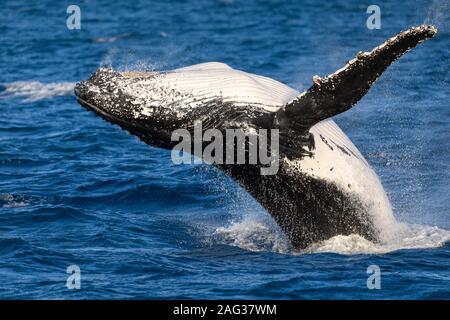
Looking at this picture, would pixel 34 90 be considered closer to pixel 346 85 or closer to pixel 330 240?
pixel 330 240

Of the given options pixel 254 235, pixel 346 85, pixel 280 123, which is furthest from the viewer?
pixel 254 235

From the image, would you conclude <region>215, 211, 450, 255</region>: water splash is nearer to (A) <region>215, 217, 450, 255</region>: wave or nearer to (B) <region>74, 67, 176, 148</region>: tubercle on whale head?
(A) <region>215, 217, 450, 255</region>: wave

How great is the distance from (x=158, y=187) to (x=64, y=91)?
11347 mm

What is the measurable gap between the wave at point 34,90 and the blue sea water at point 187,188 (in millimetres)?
62

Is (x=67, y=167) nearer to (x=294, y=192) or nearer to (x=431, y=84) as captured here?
(x=294, y=192)

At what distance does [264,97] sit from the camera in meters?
16.8

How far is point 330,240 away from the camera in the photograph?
1770 centimetres

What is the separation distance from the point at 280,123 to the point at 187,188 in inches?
277

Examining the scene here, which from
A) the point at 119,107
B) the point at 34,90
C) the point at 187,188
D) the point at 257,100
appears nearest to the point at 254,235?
the point at 257,100

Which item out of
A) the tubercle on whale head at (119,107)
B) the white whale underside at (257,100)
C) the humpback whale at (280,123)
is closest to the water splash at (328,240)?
the humpback whale at (280,123)

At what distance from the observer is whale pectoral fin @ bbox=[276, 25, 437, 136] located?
14984 mm

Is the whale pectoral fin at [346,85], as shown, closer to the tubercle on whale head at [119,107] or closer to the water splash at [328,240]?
the tubercle on whale head at [119,107]

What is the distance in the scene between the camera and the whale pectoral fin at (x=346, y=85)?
1498 centimetres
